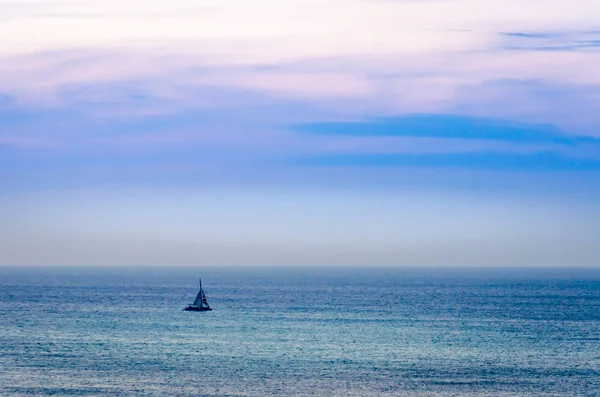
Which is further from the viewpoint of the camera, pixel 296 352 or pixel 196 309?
pixel 196 309

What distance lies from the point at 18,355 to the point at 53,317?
46843 millimetres

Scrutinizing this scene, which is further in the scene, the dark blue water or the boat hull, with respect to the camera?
the boat hull

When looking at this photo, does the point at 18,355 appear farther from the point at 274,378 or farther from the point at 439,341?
the point at 439,341

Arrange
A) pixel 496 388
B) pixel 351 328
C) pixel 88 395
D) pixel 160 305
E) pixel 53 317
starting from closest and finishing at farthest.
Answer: pixel 88 395 → pixel 496 388 → pixel 351 328 → pixel 53 317 → pixel 160 305

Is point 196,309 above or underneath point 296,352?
above

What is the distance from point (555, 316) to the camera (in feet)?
486

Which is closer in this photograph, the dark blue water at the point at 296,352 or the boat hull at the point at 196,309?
the dark blue water at the point at 296,352

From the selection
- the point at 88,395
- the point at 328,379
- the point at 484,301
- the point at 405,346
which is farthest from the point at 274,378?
the point at 484,301

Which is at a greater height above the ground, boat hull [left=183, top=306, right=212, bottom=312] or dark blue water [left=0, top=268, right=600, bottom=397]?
boat hull [left=183, top=306, right=212, bottom=312]

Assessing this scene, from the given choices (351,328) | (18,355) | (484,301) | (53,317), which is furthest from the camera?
(484,301)

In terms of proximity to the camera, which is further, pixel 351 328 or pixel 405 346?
pixel 351 328

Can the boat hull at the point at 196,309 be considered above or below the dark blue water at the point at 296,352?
above

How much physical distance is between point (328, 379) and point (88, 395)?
20.2 m

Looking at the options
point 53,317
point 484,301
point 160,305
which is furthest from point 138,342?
point 484,301
